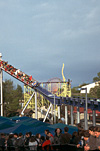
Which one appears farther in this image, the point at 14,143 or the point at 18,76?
the point at 18,76

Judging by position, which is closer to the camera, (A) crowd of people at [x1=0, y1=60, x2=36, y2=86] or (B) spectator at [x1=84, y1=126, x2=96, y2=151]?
(B) spectator at [x1=84, y1=126, x2=96, y2=151]

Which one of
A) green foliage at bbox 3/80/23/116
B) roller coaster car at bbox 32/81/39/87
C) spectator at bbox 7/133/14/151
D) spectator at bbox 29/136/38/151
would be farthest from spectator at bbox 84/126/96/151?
green foliage at bbox 3/80/23/116

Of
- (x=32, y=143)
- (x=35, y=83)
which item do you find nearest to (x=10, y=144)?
(x=32, y=143)

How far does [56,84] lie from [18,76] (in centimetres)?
646

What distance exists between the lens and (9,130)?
1906 cm

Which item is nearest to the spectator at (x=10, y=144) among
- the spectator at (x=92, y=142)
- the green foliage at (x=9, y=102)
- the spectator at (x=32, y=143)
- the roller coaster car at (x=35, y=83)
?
the spectator at (x=32, y=143)

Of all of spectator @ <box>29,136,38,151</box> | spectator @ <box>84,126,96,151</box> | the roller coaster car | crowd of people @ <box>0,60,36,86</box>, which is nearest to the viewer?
spectator @ <box>84,126,96,151</box>

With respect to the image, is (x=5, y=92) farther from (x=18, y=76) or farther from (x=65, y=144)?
(x=65, y=144)

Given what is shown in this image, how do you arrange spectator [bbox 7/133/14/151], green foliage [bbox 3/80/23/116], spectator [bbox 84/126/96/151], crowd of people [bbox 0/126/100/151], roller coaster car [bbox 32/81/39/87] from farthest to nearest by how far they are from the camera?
green foliage [bbox 3/80/23/116] → roller coaster car [bbox 32/81/39/87] → spectator [bbox 7/133/14/151] → crowd of people [bbox 0/126/100/151] → spectator [bbox 84/126/96/151]

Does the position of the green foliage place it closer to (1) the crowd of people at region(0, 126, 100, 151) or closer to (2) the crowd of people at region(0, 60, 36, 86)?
(2) the crowd of people at region(0, 60, 36, 86)

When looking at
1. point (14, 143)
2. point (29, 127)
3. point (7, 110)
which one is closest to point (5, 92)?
point (7, 110)

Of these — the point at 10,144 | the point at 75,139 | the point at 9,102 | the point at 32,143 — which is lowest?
the point at 10,144

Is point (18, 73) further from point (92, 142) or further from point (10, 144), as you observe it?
point (92, 142)

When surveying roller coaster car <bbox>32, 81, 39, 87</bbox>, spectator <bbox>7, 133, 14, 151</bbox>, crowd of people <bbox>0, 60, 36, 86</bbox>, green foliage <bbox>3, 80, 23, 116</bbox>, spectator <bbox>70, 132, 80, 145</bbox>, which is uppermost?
crowd of people <bbox>0, 60, 36, 86</bbox>
